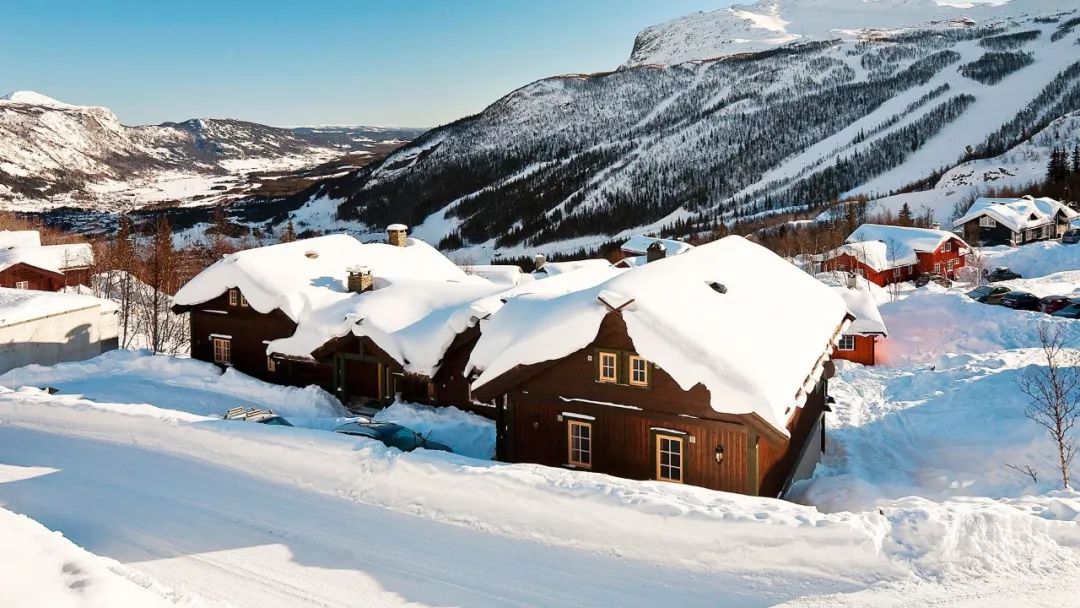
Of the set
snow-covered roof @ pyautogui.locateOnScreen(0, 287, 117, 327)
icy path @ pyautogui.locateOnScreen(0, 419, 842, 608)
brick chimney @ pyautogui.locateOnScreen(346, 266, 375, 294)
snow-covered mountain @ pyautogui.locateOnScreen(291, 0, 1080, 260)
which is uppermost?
snow-covered mountain @ pyautogui.locateOnScreen(291, 0, 1080, 260)

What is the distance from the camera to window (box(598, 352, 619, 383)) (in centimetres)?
1684

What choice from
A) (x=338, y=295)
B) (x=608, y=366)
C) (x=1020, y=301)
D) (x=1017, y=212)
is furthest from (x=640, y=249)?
(x=608, y=366)

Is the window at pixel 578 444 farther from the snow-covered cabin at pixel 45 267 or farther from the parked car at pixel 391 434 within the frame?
the snow-covered cabin at pixel 45 267

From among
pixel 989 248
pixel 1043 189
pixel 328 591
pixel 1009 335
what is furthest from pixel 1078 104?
pixel 328 591

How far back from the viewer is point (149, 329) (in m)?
44.1

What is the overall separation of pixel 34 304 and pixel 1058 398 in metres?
36.1

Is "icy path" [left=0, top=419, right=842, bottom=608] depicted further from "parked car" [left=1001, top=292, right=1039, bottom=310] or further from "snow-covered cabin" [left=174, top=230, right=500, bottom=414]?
"parked car" [left=1001, top=292, right=1039, bottom=310]

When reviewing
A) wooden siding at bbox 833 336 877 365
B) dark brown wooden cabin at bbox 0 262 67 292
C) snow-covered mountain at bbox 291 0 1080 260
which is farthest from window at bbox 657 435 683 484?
snow-covered mountain at bbox 291 0 1080 260

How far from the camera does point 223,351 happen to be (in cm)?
2931

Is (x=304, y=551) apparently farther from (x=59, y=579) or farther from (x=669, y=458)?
(x=669, y=458)

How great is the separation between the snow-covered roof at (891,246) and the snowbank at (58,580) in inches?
2130

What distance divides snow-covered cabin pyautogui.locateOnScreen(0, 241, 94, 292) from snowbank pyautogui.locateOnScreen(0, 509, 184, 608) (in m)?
47.9

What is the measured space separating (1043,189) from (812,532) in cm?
10755

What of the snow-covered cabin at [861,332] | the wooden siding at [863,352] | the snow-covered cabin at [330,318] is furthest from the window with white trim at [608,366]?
the wooden siding at [863,352]
